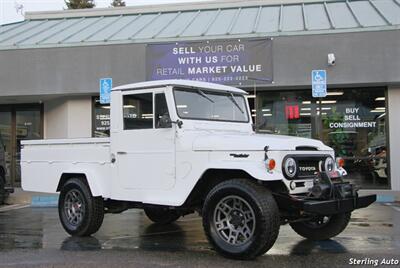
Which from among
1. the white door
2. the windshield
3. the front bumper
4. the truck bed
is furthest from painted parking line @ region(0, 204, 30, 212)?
the front bumper

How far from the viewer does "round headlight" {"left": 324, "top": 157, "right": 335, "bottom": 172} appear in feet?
23.3

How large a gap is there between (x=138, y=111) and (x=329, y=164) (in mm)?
2804

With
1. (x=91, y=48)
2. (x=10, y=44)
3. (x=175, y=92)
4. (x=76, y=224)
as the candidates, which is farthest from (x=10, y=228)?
(x=10, y=44)

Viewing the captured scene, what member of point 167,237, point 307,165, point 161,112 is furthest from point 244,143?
point 167,237

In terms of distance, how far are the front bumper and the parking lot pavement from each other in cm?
59

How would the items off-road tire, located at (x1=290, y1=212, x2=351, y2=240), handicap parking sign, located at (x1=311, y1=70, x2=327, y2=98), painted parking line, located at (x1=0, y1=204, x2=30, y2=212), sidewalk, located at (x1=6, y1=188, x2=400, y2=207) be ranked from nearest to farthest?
1. off-road tire, located at (x1=290, y1=212, x2=351, y2=240)
2. handicap parking sign, located at (x1=311, y1=70, x2=327, y2=98)
3. painted parking line, located at (x1=0, y1=204, x2=30, y2=212)
4. sidewalk, located at (x1=6, y1=188, x2=400, y2=207)

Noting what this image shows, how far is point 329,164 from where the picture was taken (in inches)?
282

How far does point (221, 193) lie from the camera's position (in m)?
6.54

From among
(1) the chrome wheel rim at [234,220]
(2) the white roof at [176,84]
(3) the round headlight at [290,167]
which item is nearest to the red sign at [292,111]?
(2) the white roof at [176,84]

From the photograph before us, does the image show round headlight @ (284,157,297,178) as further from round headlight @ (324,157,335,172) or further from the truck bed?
the truck bed

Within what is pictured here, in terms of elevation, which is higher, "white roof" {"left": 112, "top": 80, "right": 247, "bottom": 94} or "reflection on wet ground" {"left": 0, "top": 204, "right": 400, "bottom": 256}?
"white roof" {"left": 112, "top": 80, "right": 247, "bottom": 94}

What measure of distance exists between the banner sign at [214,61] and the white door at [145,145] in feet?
22.6

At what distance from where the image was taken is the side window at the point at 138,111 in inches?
300

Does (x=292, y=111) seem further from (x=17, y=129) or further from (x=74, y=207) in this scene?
(x=17, y=129)
